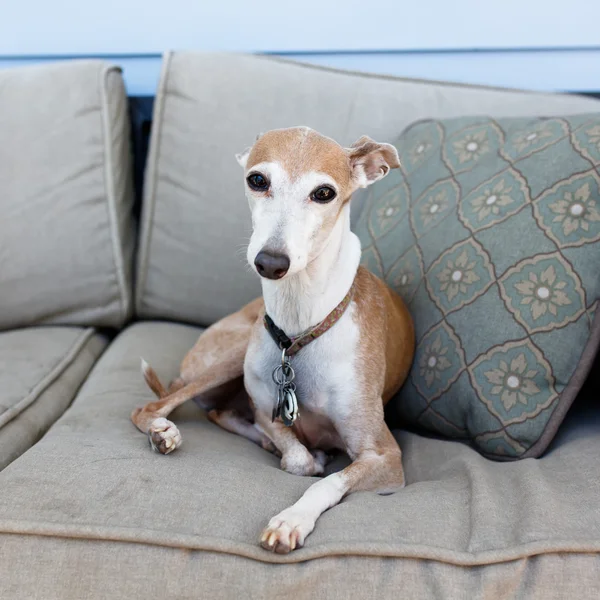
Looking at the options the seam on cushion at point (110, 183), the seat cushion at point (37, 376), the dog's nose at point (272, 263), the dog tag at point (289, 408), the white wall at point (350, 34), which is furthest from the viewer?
the white wall at point (350, 34)

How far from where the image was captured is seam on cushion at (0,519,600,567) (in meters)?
1.09

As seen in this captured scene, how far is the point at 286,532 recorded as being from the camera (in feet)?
3.66

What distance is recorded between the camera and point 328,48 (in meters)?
2.56

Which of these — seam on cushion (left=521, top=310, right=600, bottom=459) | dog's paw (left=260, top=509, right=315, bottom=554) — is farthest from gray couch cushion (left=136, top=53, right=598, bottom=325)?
dog's paw (left=260, top=509, right=315, bottom=554)

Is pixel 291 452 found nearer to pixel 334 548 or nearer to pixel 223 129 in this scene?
pixel 334 548

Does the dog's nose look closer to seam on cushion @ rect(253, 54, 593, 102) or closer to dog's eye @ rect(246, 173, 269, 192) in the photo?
dog's eye @ rect(246, 173, 269, 192)

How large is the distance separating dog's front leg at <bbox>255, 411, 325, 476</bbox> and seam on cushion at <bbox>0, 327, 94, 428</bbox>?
592 millimetres

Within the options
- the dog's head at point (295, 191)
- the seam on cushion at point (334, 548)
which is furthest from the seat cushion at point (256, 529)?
the dog's head at point (295, 191)

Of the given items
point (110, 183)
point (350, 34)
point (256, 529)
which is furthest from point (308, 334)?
point (350, 34)

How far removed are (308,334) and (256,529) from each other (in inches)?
18.9

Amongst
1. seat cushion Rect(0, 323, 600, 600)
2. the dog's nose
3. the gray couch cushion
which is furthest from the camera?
the gray couch cushion

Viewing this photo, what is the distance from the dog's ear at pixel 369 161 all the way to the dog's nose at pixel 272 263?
39 centimetres

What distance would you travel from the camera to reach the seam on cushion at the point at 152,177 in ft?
7.58

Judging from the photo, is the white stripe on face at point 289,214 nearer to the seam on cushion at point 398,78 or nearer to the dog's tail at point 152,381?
the dog's tail at point 152,381
